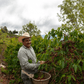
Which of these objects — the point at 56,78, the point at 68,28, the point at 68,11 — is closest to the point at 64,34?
the point at 68,28

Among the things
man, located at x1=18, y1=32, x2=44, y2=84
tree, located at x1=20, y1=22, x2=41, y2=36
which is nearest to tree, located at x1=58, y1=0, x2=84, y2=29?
tree, located at x1=20, y1=22, x2=41, y2=36

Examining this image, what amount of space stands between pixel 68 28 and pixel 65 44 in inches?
11.9

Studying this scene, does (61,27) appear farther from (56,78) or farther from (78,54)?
(56,78)

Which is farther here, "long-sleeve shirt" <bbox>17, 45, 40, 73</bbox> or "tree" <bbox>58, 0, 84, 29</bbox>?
"tree" <bbox>58, 0, 84, 29</bbox>

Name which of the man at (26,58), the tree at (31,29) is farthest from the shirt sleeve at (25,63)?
the tree at (31,29)

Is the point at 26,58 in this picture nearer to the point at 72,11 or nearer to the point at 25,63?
the point at 25,63

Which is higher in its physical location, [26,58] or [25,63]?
[26,58]

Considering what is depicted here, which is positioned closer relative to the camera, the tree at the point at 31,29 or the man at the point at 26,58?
the man at the point at 26,58

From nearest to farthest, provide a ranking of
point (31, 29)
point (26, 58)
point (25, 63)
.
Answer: point (25, 63), point (26, 58), point (31, 29)

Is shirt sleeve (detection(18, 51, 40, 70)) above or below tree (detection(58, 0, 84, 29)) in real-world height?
below

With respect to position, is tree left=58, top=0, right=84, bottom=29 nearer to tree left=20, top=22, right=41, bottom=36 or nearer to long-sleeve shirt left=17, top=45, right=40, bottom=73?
tree left=20, top=22, right=41, bottom=36

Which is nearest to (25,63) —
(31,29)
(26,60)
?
(26,60)

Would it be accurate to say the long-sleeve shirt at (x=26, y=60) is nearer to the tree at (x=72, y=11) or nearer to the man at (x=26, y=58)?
the man at (x=26, y=58)

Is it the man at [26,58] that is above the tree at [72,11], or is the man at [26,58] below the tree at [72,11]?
below
